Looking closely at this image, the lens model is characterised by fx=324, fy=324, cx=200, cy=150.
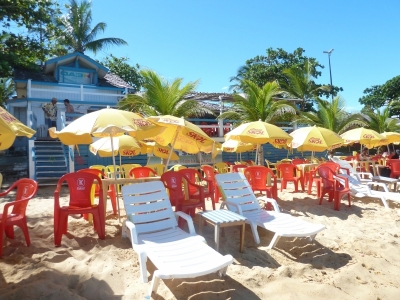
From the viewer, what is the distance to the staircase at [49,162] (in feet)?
38.0

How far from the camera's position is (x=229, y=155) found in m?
16.4

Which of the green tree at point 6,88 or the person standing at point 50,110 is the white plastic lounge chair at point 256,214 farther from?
the green tree at point 6,88

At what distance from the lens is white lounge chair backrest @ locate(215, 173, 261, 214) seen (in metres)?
5.67

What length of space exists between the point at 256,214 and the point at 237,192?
611mm

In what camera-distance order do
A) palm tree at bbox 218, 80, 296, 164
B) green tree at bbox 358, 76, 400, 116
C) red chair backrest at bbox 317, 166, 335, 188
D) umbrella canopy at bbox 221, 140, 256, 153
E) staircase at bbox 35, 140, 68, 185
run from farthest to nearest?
green tree at bbox 358, 76, 400, 116
palm tree at bbox 218, 80, 296, 164
staircase at bbox 35, 140, 68, 185
umbrella canopy at bbox 221, 140, 256, 153
red chair backrest at bbox 317, 166, 335, 188

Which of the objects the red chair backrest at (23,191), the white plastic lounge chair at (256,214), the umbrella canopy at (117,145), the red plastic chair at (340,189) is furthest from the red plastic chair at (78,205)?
the red plastic chair at (340,189)

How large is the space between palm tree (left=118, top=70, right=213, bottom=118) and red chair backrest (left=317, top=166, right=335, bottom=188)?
223 inches

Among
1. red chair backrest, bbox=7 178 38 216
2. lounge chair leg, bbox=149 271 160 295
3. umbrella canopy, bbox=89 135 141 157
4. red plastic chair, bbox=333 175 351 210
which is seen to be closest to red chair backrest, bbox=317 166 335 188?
red plastic chair, bbox=333 175 351 210

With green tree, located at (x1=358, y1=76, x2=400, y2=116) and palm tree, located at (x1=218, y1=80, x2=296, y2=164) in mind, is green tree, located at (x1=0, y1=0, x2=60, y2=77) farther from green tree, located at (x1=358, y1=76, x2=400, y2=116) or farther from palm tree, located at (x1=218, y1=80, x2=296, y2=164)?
green tree, located at (x1=358, y1=76, x2=400, y2=116)

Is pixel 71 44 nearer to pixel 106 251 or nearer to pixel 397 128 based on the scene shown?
pixel 106 251

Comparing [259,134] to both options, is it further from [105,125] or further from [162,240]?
[162,240]

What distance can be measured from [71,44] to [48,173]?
45.0 feet

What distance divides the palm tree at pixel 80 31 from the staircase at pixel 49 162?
10846mm

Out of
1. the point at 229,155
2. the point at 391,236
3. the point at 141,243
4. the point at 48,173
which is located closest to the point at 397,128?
the point at 229,155
